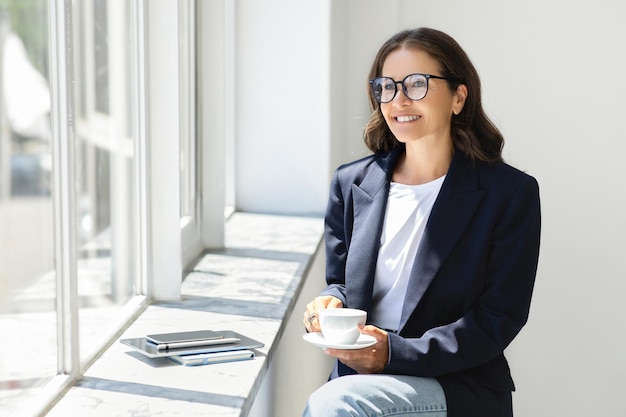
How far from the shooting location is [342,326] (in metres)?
1.74

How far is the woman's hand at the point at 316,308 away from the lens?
6.23 ft

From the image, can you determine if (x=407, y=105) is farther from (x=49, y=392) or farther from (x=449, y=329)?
(x=49, y=392)

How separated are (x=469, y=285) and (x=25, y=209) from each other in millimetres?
890

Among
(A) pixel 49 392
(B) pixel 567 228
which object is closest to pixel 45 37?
(A) pixel 49 392

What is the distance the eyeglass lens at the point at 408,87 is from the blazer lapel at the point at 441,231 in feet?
0.69

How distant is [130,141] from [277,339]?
2.18ft

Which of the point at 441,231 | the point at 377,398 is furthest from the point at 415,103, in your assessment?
the point at 377,398

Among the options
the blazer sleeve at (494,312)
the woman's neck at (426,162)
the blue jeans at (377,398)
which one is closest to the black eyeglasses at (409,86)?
the woman's neck at (426,162)

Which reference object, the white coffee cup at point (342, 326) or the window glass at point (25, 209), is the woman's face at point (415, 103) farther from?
the window glass at point (25, 209)

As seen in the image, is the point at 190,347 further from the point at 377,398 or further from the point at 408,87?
the point at 408,87

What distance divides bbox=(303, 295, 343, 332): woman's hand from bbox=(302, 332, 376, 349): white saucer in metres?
0.07

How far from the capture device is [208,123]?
3.19 metres

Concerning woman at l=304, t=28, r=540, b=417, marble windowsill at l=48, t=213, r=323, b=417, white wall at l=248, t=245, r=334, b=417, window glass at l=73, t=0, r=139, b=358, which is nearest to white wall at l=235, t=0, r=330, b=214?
marble windowsill at l=48, t=213, r=323, b=417

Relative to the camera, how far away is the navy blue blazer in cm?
181
